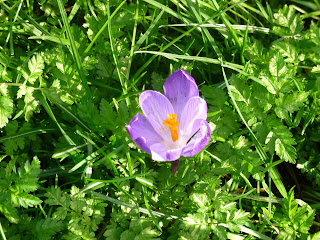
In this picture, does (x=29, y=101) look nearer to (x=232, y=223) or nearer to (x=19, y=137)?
(x=19, y=137)

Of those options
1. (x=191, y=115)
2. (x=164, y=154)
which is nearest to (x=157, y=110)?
(x=191, y=115)

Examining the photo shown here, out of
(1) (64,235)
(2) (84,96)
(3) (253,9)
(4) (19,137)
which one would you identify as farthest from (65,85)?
(3) (253,9)

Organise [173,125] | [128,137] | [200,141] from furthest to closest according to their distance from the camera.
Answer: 1. [128,137]
2. [173,125]
3. [200,141]

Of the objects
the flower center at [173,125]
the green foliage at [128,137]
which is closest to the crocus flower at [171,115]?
the flower center at [173,125]

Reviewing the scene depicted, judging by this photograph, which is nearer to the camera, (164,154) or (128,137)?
(164,154)

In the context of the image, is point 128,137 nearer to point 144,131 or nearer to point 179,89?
point 144,131

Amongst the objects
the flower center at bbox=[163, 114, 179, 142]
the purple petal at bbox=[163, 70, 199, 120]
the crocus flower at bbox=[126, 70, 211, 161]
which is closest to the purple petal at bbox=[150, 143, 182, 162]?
the crocus flower at bbox=[126, 70, 211, 161]

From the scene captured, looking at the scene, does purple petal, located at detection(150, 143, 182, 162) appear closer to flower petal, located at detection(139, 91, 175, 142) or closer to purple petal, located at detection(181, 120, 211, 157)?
purple petal, located at detection(181, 120, 211, 157)

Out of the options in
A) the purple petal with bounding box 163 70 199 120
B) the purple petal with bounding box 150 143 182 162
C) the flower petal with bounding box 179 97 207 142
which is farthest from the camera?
the purple petal with bounding box 163 70 199 120
